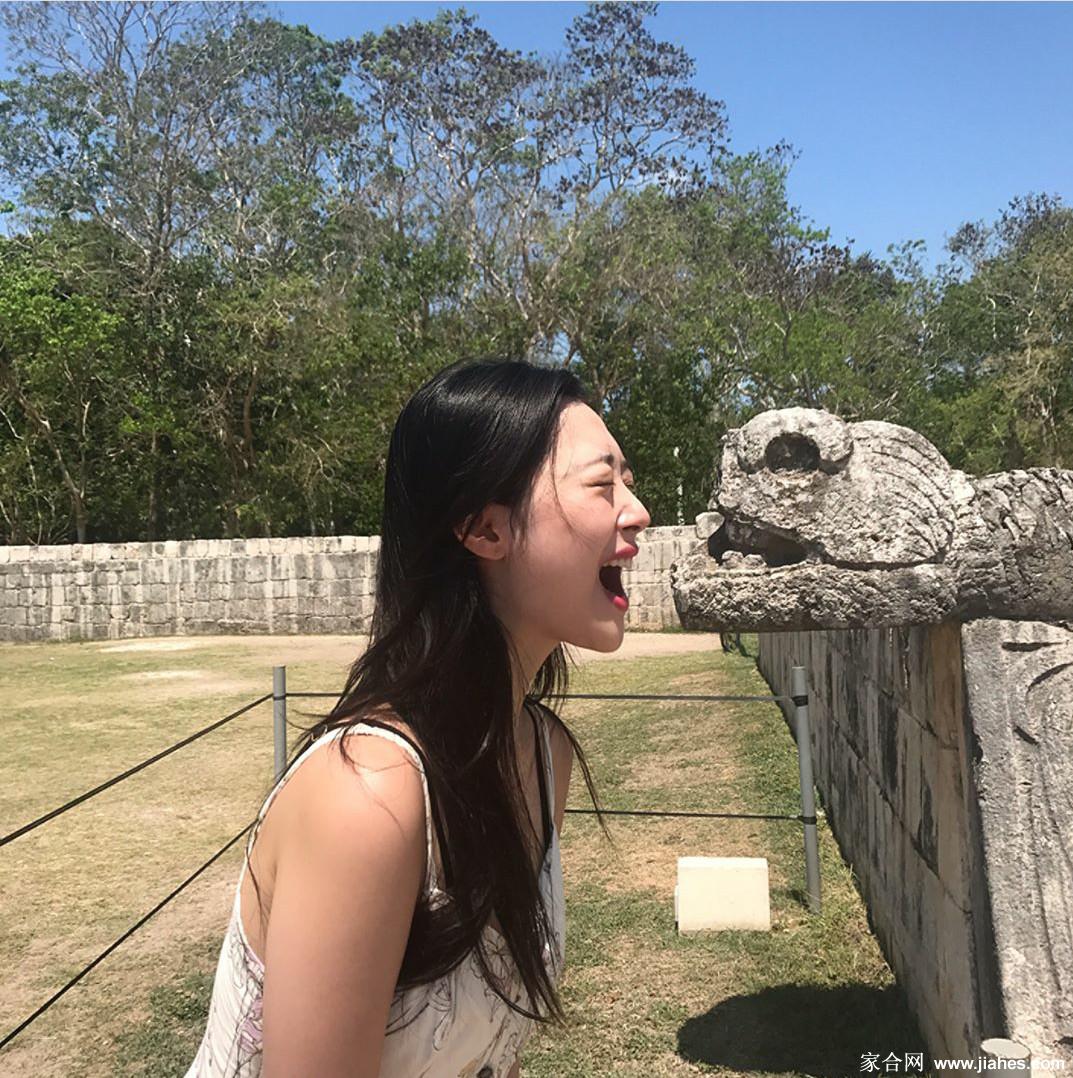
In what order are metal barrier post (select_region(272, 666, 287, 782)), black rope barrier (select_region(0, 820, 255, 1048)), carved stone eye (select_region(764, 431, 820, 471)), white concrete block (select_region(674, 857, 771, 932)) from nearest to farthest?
carved stone eye (select_region(764, 431, 820, 471)) → black rope barrier (select_region(0, 820, 255, 1048)) → white concrete block (select_region(674, 857, 771, 932)) → metal barrier post (select_region(272, 666, 287, 782))

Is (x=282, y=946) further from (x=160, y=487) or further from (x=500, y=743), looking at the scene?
(x=160, y=487)

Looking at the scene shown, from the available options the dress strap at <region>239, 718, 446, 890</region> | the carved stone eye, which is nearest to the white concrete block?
the carved stone eye

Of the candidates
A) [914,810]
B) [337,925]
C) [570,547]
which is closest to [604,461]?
[570,547]

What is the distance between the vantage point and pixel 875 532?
2311 mm

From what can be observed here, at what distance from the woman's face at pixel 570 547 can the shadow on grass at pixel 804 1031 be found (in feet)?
8.09

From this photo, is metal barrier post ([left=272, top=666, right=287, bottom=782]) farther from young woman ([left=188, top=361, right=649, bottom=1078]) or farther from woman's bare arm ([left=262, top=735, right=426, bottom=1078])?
woman's bare arm ([left=262, top=735, right=426, bottom=1078])

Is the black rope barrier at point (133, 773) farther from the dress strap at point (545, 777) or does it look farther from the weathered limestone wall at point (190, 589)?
the weathered limestone wall at point (190, 589)

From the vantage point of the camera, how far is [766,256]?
2697 centimetres

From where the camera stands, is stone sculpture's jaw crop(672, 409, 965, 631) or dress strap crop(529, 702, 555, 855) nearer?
dress strap crop(529, 702, 555, 855)

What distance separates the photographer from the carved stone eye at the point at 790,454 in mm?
Answer: 2359

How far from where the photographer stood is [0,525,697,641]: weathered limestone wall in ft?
53.3

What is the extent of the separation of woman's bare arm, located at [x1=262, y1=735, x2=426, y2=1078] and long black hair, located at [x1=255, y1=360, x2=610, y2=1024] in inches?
4.0

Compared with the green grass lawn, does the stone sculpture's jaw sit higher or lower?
higher

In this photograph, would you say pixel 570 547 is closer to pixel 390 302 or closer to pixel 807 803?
pixel 807 803
